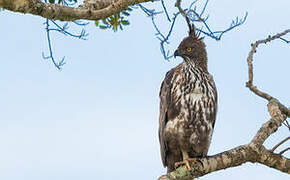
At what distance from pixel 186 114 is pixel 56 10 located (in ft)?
7.32

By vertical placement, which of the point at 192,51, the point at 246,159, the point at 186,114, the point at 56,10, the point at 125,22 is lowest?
the point at 246,159

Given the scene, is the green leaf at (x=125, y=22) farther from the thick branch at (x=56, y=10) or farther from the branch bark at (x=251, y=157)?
the branch bark at (x=251, y=157)

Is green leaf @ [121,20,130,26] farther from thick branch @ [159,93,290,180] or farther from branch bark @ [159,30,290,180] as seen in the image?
thick branch @ [159,93,290,180]

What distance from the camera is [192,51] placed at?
5.52 metres

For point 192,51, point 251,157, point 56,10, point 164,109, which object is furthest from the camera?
point 192,51

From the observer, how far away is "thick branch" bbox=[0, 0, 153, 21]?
3.13 m

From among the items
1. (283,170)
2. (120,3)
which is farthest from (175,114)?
(120,3)

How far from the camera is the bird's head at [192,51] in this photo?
5.50 m

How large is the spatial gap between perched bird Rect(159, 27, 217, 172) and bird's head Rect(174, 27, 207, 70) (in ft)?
0.23

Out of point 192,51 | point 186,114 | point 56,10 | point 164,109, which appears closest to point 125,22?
point 192,51

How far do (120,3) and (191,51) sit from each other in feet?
6.26

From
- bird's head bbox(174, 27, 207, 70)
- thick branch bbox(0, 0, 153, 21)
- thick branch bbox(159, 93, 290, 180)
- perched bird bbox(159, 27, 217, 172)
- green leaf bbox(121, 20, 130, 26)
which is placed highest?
green leaf bbox(121, 20, 130, 26)

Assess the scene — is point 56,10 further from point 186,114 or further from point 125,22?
point 186,114

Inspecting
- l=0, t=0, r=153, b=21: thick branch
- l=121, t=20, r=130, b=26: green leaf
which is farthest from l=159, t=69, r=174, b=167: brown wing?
l=0, t=0, r=153, b=21: thick branch
